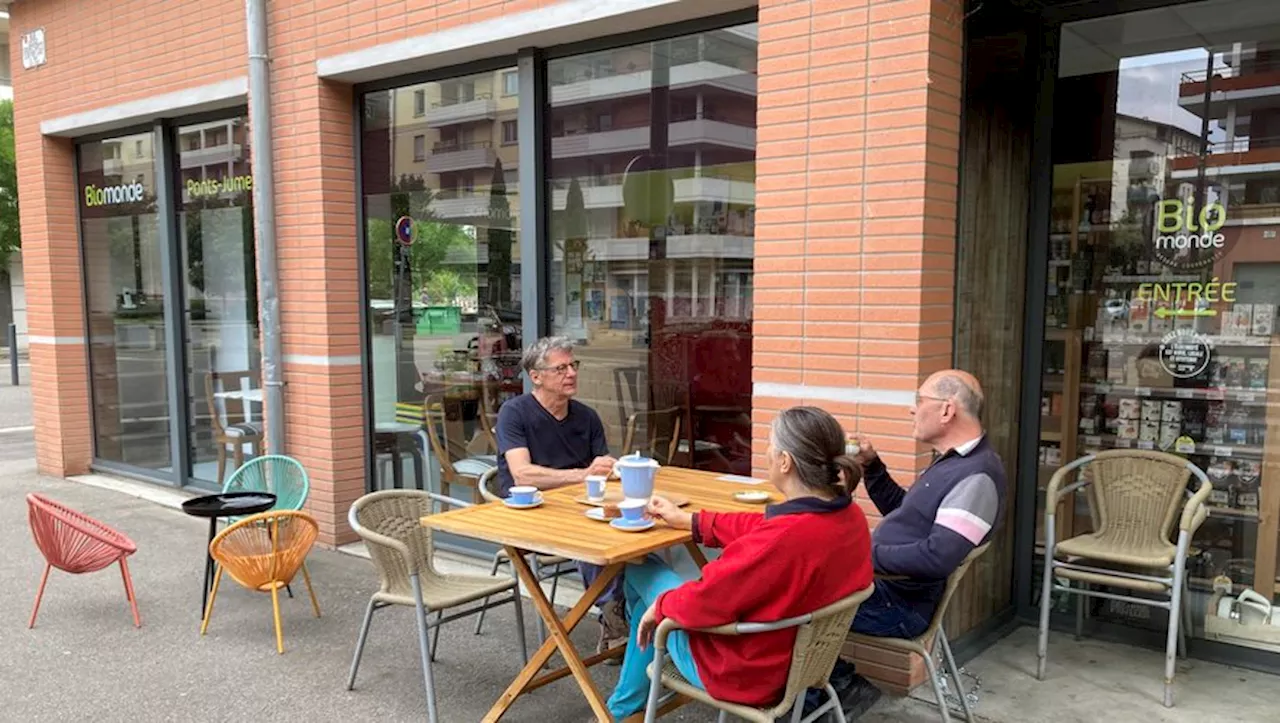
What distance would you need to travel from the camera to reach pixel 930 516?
3.20 metres

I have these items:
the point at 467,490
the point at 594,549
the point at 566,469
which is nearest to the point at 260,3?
the point at 467,490

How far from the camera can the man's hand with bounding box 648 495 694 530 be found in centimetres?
312

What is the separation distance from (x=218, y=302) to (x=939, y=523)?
22.1ft

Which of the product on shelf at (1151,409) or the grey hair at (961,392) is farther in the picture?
the product on shelf at (1151,409)

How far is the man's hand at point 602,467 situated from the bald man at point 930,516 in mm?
1283

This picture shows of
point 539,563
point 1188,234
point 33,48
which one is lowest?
point 539,563

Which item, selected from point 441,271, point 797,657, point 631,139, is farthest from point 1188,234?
point 441,271

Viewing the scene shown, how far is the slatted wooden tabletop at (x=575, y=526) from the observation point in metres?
2.97

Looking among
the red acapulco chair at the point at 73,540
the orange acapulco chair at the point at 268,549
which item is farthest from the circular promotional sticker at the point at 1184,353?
the red acapulco chair at the point at 73,540

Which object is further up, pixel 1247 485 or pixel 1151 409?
pixel 1151 409

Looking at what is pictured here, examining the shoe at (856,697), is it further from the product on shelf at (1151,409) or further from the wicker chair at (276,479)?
the wicker chair at (276,479)

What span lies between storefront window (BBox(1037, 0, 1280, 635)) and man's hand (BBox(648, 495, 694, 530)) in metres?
2.54

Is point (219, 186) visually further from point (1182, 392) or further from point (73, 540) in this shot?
point (1182, 392)

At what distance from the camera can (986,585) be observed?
14.9 ft
